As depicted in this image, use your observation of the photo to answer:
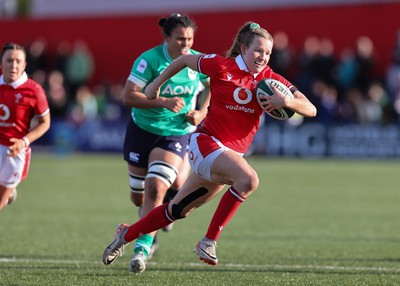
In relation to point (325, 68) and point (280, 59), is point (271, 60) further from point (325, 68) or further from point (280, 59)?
point (325, 68)

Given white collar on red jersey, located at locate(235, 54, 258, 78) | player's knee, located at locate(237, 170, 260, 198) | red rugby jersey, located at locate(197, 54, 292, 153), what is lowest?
player's knee, located at locate(237, 170, 260, 198)

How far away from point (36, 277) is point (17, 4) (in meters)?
42.1

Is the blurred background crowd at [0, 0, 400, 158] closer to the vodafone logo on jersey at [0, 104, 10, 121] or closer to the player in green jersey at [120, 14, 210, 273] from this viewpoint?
the player in green jersey at [120, 14, 210, 273]

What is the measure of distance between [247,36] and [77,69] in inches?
845

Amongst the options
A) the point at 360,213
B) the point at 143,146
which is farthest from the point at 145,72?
the point at 360,213

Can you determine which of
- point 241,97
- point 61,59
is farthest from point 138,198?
point 61,59

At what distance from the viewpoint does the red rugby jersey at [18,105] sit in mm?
8477

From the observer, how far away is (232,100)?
6957 millimetres

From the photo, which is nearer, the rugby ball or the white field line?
the rugby ball

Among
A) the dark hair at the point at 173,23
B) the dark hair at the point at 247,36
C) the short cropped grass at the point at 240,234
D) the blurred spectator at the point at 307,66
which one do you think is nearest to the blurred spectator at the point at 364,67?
the blurred spectator at the point at 307,66

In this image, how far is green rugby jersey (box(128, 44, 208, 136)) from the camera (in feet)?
26.9

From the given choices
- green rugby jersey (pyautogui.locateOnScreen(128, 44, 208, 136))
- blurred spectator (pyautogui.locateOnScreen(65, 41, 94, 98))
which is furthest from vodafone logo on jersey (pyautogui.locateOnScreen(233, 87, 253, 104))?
blurred spectator (pyautogui.locateOnScreen(65, 41, 94, 98))

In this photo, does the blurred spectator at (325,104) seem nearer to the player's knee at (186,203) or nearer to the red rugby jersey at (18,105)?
the red rugby jersey at (18,105)

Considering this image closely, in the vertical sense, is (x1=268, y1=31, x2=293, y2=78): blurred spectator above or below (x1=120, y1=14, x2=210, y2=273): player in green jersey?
below
